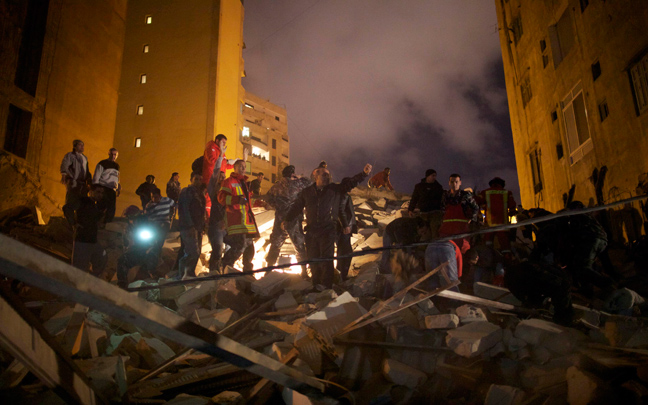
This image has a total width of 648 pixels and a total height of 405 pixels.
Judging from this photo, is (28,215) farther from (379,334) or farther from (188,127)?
(379,334)

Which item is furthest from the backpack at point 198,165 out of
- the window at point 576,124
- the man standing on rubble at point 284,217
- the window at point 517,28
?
the window at point 517,28

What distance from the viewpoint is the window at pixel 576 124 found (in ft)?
33.2

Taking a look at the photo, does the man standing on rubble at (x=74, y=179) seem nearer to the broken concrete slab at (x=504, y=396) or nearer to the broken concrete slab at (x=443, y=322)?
the broken concrete slab at (x=443, y=322)

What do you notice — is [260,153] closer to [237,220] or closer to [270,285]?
[237,220]

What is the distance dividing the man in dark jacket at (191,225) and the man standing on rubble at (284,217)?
1.32 m

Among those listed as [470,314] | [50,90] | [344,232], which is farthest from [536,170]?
[50,90]

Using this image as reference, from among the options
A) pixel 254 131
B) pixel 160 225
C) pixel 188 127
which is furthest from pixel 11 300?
pixel 254 131

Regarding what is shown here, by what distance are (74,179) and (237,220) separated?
304cm

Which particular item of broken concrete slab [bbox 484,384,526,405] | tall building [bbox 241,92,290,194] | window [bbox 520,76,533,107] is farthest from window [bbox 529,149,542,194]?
tall building [bbox 241,92,290,194]

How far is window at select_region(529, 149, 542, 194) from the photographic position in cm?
1331

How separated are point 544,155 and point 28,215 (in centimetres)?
1551

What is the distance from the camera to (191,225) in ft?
20.4

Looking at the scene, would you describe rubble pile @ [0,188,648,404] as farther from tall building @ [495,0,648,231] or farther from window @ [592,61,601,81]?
window @ [592,61,601,81]

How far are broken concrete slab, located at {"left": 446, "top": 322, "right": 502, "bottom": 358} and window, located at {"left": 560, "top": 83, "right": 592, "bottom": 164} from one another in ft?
28.5
